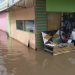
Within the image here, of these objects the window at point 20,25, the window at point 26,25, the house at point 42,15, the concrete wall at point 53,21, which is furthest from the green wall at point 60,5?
the window at point 20,25

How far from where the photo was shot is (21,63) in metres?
8.65

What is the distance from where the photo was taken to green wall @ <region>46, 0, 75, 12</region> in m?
11.3

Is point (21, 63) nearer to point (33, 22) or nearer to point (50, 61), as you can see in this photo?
point (50, 61)

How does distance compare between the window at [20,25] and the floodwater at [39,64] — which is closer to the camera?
the floodwater at [39,64]

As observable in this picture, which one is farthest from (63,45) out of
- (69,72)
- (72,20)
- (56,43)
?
(69,72)

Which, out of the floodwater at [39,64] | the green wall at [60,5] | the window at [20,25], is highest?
the green wall at [60,5]

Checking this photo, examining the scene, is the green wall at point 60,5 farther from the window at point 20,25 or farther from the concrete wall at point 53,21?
the window at point 20,25

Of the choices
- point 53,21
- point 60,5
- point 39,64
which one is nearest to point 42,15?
point 53,21

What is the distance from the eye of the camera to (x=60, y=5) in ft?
37.9

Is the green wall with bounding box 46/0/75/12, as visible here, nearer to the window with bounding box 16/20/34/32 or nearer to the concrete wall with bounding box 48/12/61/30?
the concrete wall with bounding box 48/12/61/30

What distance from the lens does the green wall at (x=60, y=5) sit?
11.3 m

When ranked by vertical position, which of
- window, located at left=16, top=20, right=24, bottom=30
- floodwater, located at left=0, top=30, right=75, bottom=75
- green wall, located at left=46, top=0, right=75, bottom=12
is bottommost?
floodwater, located at left=0, top=30, right=75, bottom=75

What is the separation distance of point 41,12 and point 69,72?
5292 millimetres

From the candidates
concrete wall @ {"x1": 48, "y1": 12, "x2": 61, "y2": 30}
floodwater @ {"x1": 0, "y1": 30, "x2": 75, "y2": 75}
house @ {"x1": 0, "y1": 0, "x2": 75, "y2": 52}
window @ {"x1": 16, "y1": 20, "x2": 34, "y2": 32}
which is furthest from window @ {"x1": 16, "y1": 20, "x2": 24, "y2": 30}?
floodwater @ {"x1": 0, "y1": 30, "x2": 75, "y2": 75}
